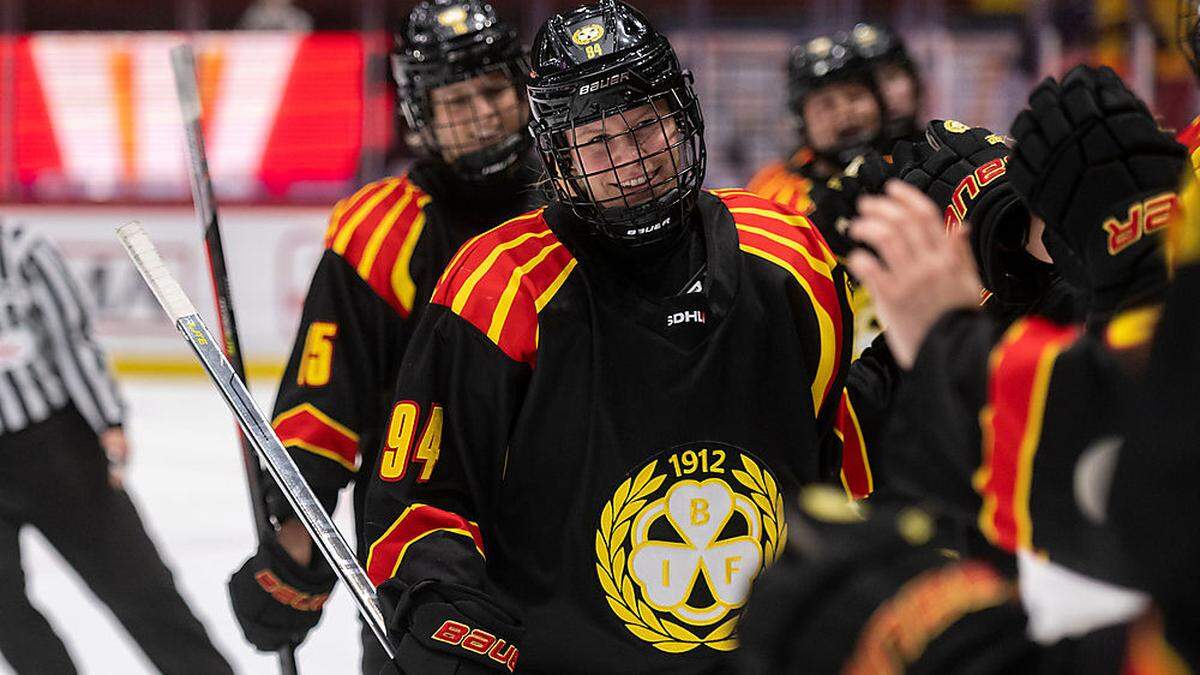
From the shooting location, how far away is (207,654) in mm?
2725

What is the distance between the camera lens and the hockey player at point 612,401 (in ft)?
4.67

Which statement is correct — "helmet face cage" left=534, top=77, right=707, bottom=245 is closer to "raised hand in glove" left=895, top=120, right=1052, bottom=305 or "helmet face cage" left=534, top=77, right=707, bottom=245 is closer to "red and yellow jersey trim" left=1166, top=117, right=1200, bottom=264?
"raised hand in glove" left=895, top=120, right=1052, bottom=305

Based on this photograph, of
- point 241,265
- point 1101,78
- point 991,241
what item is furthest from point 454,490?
point 241,265

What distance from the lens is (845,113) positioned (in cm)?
324

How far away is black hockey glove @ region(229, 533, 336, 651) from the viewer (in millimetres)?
1950

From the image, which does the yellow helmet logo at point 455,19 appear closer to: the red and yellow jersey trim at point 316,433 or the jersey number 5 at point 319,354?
the jersey number 5 at point 319,354

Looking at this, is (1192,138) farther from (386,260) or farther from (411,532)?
(386,260)

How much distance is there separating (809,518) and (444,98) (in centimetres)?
135

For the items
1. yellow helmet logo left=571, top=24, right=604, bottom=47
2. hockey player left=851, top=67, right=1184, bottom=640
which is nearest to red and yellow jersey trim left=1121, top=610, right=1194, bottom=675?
hockey player left=851, top=67, right=1184, bottom=640

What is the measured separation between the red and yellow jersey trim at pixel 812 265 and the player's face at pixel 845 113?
5.59ft

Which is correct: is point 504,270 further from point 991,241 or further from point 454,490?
point 991,241

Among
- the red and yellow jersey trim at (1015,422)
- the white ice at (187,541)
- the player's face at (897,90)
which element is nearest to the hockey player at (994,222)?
the red and yellow jersey trim at (1015,422)

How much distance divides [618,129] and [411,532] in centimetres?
47

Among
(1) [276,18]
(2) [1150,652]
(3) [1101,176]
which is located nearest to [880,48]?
(3) [1101,176]
